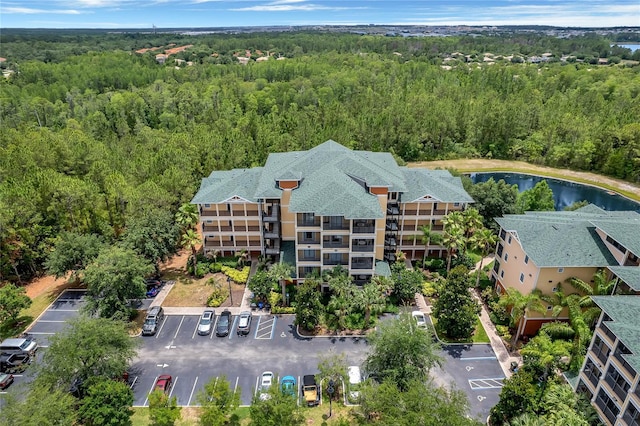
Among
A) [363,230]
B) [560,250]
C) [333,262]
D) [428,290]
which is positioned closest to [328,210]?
[363,230]

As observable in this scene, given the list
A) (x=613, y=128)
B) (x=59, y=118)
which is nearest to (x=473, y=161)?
(x=613, y=128)

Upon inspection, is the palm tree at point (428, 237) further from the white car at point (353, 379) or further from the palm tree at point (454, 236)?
the white car at point (353, 379)

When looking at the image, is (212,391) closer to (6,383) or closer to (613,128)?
(6,383)

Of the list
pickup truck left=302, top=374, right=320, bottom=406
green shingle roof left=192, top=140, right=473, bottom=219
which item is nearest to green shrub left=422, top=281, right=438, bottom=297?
green shingle roof left=192, top=140, right=473, bottom=219

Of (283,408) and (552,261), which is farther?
(552,261)

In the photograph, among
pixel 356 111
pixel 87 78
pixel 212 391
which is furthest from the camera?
pixel 87 78

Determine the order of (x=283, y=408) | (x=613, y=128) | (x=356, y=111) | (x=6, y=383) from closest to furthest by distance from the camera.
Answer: (x=283, y=408), (x=6, y=383), (x=613, y=128), (x=356, y=111)

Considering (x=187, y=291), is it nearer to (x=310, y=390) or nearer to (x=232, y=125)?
(x=310, y=390)

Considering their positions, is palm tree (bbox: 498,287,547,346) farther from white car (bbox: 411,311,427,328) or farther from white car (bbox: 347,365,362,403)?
white car (bbox: 347,365,362,403)
